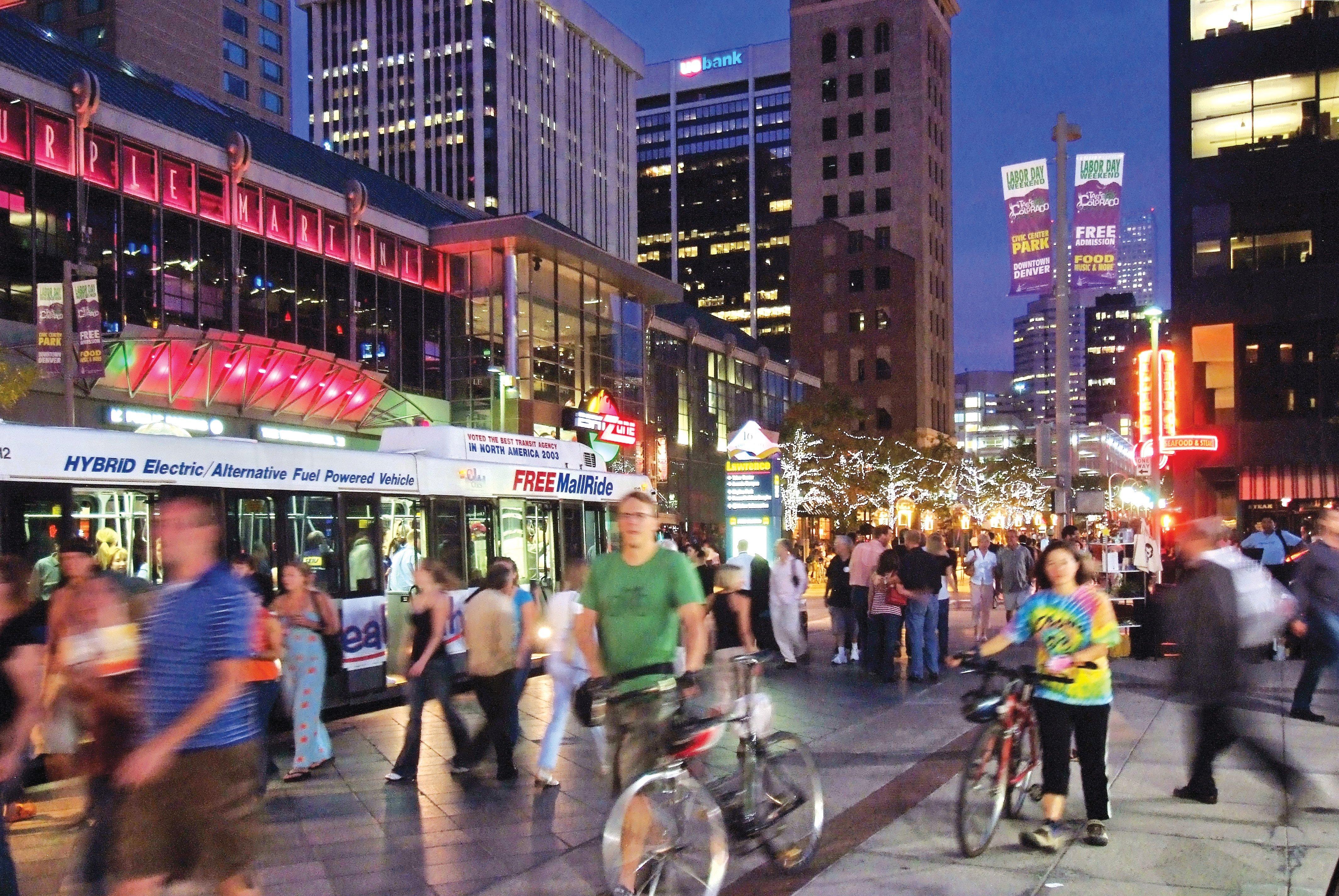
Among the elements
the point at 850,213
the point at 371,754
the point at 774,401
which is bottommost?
the point at 371,754

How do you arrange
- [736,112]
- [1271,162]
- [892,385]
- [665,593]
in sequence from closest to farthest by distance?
[665,593], [1271,162], [892,385], [736,112]

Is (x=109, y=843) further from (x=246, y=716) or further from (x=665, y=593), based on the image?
(x=665, y=593)

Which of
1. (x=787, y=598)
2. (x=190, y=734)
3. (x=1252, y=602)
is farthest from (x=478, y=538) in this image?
(x=190, y=734)

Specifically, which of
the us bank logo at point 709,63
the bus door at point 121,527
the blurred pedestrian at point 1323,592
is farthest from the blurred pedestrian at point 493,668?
the us bank logo at point 709,63

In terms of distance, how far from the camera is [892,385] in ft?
290

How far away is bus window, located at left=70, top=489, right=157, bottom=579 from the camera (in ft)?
32.3

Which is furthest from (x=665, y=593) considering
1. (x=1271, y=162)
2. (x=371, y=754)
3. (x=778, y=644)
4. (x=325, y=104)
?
(x=325, y=104)

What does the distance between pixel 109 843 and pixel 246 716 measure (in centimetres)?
74

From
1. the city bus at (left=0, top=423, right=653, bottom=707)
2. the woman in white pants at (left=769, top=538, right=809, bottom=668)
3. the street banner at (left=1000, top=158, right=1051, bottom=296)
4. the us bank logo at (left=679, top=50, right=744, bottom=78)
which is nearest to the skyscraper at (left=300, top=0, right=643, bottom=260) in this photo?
the us bank logo at (left=679, top=50, right=744, bottom=78)

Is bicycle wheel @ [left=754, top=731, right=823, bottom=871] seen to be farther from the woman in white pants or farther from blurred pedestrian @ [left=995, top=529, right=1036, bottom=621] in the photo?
blurred pedestrian @ [left=995, top=529, right=1036, bottom=621]

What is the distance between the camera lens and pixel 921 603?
536 inches

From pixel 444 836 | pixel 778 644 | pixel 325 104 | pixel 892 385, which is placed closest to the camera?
pixel 444 836

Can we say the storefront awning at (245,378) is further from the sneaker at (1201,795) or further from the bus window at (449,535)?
the sneaker at (1201,795)

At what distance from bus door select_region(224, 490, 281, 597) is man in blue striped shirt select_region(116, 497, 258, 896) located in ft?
22.9
